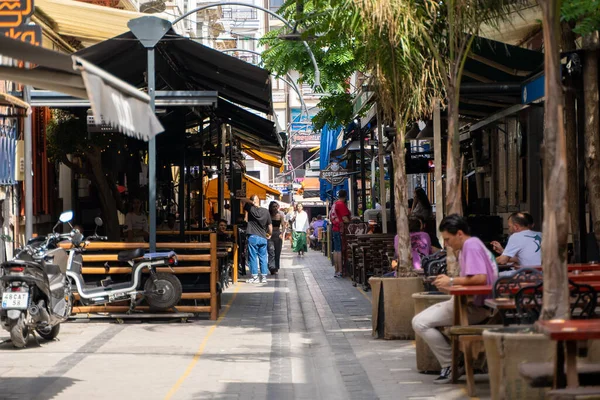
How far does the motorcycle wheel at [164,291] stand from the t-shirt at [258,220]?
839cm

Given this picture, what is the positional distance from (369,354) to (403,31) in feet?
12.1

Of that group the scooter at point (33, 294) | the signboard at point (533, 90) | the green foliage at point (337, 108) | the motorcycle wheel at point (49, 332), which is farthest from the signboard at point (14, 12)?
the green foliage at point (337, 108)

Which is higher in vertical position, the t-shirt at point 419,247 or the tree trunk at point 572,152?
the tree trunk at point 572,152

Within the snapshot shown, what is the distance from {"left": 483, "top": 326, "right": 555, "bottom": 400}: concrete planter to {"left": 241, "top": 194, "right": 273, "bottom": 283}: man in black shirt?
15.6 meters

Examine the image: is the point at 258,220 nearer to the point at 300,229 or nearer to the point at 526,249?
the point at 526,249

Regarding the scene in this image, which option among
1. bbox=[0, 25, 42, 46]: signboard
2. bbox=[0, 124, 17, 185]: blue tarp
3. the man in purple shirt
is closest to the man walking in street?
bbox=[0, 124, 17, 185]: blue tarp

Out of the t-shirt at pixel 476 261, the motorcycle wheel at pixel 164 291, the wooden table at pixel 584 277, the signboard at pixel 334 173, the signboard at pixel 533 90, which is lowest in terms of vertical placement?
the motorcycle wheel at pixel 164 291

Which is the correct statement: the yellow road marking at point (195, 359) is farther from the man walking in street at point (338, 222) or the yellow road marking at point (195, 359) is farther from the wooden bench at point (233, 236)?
the man walking in street at point (338, 222)

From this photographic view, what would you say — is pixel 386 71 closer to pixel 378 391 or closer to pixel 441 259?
pixel 441 259

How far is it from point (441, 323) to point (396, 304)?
3.02m

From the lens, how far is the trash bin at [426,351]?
9.95 meters

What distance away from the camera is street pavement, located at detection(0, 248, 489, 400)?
9.21 metres

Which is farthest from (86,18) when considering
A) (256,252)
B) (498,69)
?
(498,69)

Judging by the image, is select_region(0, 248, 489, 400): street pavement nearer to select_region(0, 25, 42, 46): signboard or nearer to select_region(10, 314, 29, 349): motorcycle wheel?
select_region(10, 314, 29, 349): motorcycle wheel
